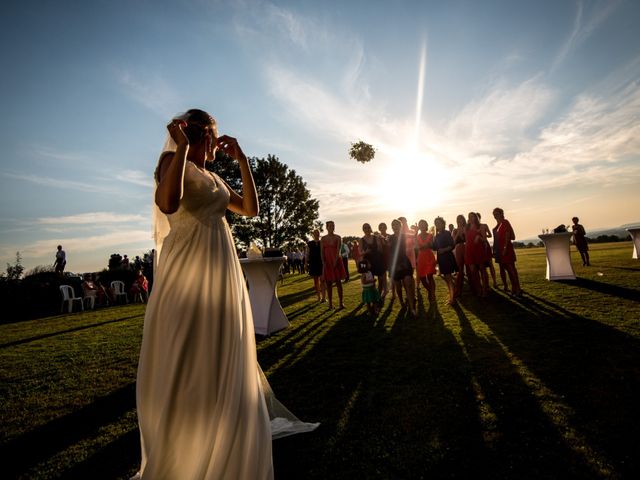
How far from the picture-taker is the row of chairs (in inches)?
608

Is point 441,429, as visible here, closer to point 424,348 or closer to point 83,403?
point 424,348

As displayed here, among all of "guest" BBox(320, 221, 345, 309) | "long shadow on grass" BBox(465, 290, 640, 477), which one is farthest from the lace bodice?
"guest" BBox(320, 221, 345, 309)

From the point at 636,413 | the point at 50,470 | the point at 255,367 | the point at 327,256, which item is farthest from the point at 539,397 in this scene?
the point at 327,256

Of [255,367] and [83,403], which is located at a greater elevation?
[255,367]

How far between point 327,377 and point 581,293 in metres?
7.51

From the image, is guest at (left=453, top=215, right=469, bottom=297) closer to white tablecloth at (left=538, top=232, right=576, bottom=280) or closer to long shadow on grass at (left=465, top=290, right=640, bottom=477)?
long shadow on grass at (left=465, top=290, right=640, bottom=477)

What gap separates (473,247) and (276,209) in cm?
A: 3357


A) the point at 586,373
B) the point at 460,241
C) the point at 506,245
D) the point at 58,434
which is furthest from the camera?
the point at 460,241

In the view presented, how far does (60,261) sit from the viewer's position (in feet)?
55.7

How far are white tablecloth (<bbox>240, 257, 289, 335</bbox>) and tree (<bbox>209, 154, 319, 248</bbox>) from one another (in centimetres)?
3110

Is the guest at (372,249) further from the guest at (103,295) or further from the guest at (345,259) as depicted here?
the guest at (103,295)

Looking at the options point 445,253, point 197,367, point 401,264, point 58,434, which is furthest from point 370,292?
point 197,367

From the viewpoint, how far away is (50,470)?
8.92 feet

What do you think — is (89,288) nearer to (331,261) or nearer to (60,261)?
(60,261)
